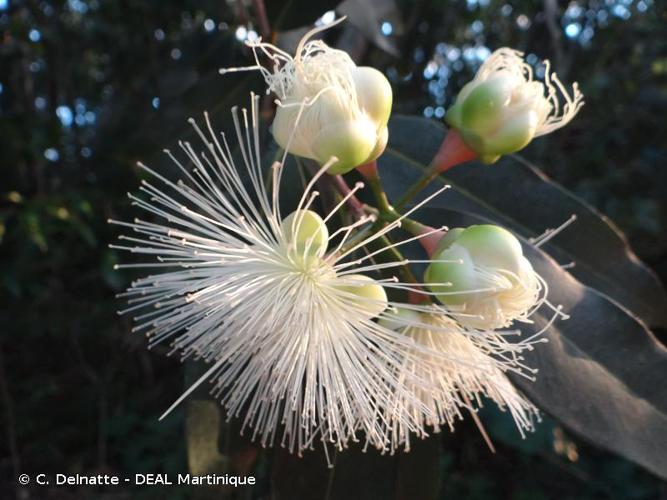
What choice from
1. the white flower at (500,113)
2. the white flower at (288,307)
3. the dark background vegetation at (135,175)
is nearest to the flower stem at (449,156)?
the white flower at (500,113)

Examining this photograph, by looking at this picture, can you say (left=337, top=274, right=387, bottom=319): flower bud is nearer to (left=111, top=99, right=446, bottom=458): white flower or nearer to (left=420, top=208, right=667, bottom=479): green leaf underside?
(left=111, top=99, right=446, bottom=458): white flower

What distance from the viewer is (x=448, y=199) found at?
3.14 ft

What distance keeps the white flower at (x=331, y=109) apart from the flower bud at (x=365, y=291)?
12cm

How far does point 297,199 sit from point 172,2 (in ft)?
4.52

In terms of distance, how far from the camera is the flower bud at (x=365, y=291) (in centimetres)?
64

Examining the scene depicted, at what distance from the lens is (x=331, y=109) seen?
0.63m

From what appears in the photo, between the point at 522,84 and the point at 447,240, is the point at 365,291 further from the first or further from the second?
the point at 522,84

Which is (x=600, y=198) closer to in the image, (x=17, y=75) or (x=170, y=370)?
(x=170, y=370)

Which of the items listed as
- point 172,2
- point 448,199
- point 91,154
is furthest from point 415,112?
point 448,199

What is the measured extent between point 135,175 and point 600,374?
5.54 ft

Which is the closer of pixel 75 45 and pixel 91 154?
pixel 91 154

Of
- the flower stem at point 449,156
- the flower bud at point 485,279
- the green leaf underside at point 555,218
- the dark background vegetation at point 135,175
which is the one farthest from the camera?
the dark background vegetation at point 135,175

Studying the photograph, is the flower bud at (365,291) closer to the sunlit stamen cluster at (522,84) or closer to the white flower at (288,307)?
the white flower at (288,307)

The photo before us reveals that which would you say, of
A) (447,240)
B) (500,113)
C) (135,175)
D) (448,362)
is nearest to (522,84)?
(500,113)
